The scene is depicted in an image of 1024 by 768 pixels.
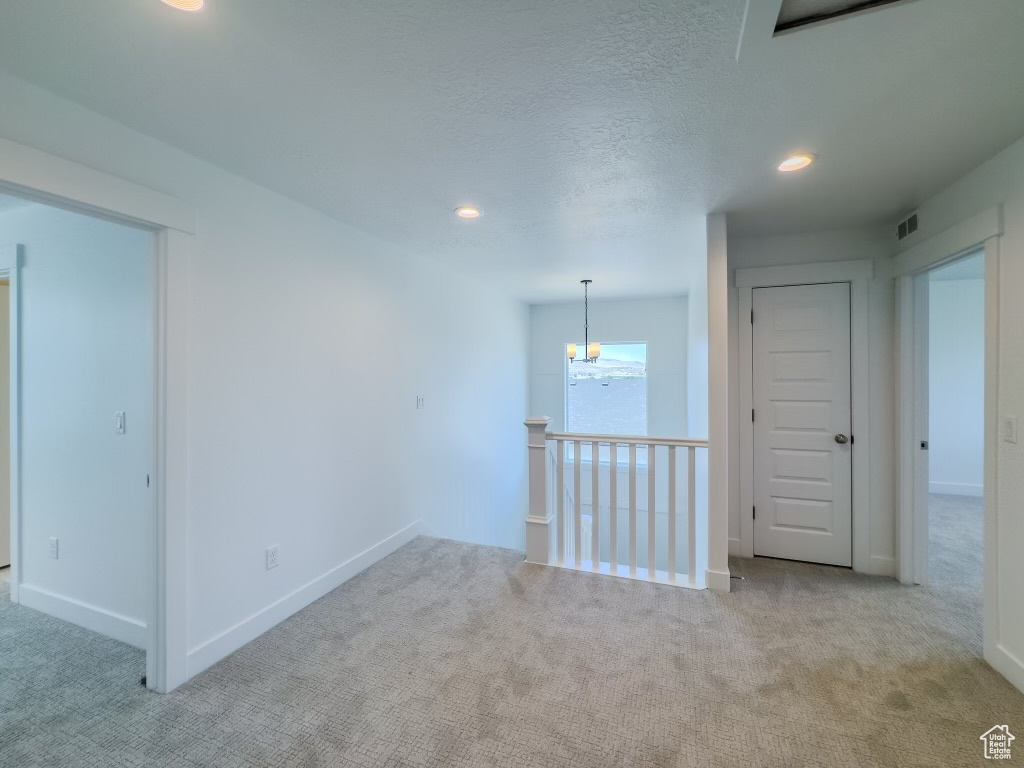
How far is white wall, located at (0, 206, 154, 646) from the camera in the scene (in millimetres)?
2166

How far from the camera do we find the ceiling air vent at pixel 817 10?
112cm

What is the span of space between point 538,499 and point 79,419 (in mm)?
2740

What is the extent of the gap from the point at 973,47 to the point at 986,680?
2.47 meters

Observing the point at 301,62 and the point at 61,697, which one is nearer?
the point at 301,62

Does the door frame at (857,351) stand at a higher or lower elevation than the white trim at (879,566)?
Result: higher

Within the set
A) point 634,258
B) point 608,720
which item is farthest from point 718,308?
point 608,720

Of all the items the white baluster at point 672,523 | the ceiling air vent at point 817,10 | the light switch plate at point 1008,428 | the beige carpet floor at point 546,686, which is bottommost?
the beige carpet floor at point 546,686

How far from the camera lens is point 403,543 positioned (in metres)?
3.34

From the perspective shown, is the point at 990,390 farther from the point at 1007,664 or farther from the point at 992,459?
→ the point at 1007,664

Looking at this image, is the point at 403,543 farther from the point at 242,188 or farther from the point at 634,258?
the point at 634,258

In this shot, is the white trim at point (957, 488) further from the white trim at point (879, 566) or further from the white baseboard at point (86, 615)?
the white baseboard at point (86, 615)

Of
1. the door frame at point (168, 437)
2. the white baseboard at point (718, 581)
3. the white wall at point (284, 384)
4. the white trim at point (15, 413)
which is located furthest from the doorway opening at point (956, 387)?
the white trim at point (15, 413)

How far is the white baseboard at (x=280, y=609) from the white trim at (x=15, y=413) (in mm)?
1581

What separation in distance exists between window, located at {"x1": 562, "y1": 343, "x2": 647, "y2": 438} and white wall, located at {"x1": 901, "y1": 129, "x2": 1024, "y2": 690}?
12.4ft
